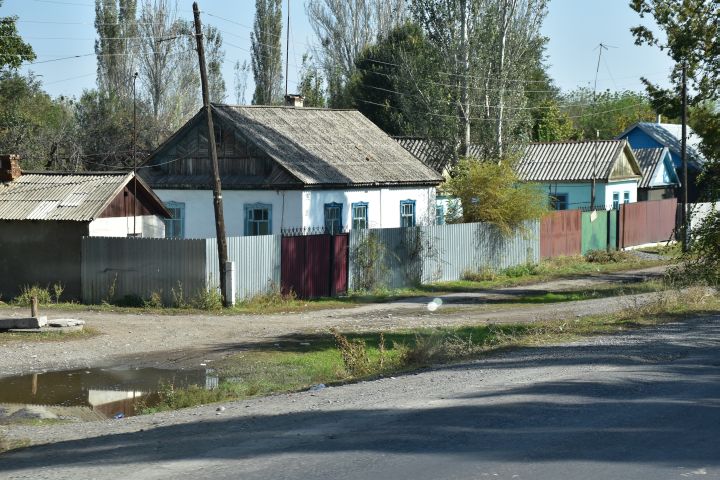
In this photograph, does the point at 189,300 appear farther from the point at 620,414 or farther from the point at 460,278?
the point at 620,414

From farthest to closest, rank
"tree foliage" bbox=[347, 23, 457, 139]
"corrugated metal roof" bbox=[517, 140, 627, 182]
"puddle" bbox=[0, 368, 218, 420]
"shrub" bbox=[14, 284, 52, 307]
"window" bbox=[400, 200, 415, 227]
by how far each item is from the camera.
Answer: "corrugated metal roof" bbox=[517, 140, 627, 182], "tree foliage" bbox=[347, 23, 457, 139], "window" bbox=[400, 200, 415, 227], "shrub" bbox=[14, 284, 52, 307], "puddle" bbox=[0, 368, 218, 420]

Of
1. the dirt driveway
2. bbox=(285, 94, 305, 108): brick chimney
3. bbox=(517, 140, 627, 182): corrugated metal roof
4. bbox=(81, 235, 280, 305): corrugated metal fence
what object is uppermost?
bbox=(285, 94, 305, 108): brick chimney

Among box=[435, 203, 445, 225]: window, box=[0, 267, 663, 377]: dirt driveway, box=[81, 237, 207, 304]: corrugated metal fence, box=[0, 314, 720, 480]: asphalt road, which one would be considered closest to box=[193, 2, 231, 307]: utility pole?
box=[81, 237, 207, 304]: corrugated metal fence

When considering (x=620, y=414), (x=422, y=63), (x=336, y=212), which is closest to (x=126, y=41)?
(x=422, y=63)

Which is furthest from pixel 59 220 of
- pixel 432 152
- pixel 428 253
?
pixel 432 152

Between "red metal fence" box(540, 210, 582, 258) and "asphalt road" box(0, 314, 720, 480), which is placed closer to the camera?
"asphalt road" box(0, 314, 720, 480)

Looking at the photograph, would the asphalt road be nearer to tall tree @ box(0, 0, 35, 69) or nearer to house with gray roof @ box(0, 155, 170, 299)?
house with gray roof @ box(0, 155, 170, 299)

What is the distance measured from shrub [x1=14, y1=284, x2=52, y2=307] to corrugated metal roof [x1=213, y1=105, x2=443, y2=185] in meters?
8.59

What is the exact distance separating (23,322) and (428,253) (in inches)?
582

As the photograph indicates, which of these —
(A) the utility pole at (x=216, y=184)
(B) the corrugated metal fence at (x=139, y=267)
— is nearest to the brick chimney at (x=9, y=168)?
(B) the corrugated metal fence at (x=139, y=267)

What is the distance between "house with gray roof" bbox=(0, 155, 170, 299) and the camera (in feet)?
88.5

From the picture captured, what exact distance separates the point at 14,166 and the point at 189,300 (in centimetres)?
682

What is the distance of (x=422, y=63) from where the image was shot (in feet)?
172

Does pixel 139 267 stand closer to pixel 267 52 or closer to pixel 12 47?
pixel 12 47
